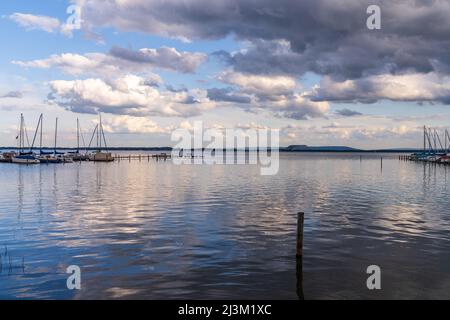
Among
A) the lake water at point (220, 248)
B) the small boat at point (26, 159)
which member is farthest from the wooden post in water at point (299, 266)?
the small boat at point (26, 159)

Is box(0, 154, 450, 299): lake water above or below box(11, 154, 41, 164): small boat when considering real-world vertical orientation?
below

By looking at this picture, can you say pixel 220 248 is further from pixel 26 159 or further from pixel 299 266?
pixel 26 159

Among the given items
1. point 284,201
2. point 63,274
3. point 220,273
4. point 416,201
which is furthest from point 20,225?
point 416,201

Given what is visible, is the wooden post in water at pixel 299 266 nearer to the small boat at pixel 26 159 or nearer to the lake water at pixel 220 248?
the lake water at pixel 220 248

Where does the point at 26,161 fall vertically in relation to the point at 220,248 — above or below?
above

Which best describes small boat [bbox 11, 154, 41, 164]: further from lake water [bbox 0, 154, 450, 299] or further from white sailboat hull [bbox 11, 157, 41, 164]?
lake water [bbox 0, 154, 450, 299]

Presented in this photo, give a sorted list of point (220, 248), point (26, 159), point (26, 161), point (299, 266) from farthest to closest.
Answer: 1. point (26, 159)
2. point (26, 161)
3. point (220, 248)
4. point (299, 266)

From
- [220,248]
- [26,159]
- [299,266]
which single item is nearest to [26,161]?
[26,159]

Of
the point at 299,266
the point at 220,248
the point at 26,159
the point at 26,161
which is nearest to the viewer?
the point at 299,266

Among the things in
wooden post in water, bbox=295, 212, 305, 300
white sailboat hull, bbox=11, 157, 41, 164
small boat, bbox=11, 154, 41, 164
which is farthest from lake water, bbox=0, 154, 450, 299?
small boat, bbox=11, 154, 41, 164

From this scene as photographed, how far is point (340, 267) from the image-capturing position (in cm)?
2230

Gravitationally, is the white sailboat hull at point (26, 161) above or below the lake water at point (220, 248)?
above

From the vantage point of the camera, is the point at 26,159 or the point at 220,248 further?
the point at 26,159
